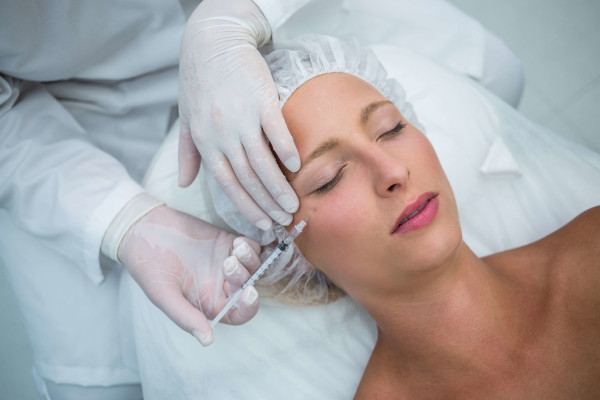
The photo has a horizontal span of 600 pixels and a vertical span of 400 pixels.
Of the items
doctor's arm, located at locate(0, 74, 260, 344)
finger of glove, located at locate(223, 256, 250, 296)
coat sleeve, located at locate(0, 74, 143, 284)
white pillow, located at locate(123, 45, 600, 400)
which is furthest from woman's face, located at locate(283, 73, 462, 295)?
coat sleeve, located at locate(0, 74, 143, 284)

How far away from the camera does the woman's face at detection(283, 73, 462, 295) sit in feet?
3.89

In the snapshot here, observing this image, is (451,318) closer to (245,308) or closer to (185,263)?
(245,308)

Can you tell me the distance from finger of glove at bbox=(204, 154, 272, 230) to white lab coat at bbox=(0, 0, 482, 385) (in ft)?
1.31

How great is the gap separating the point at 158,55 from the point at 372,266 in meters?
1.18

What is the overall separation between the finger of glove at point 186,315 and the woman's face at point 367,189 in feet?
1.32

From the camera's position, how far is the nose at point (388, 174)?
1160 mm

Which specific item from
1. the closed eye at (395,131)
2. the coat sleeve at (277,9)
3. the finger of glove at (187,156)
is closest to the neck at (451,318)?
the closed eye at (395,131)

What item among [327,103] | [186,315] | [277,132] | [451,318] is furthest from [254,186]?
[451,318]

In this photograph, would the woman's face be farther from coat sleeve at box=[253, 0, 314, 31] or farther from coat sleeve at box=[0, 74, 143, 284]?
coat sleeve at box=[0, 74, 143, 284]

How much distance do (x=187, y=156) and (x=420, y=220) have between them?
76cm

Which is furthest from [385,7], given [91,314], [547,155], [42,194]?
[91,314]

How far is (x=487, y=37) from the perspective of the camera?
2.15 meters

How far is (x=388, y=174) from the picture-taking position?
1.16m

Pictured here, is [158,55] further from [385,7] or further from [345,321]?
[345,321]
